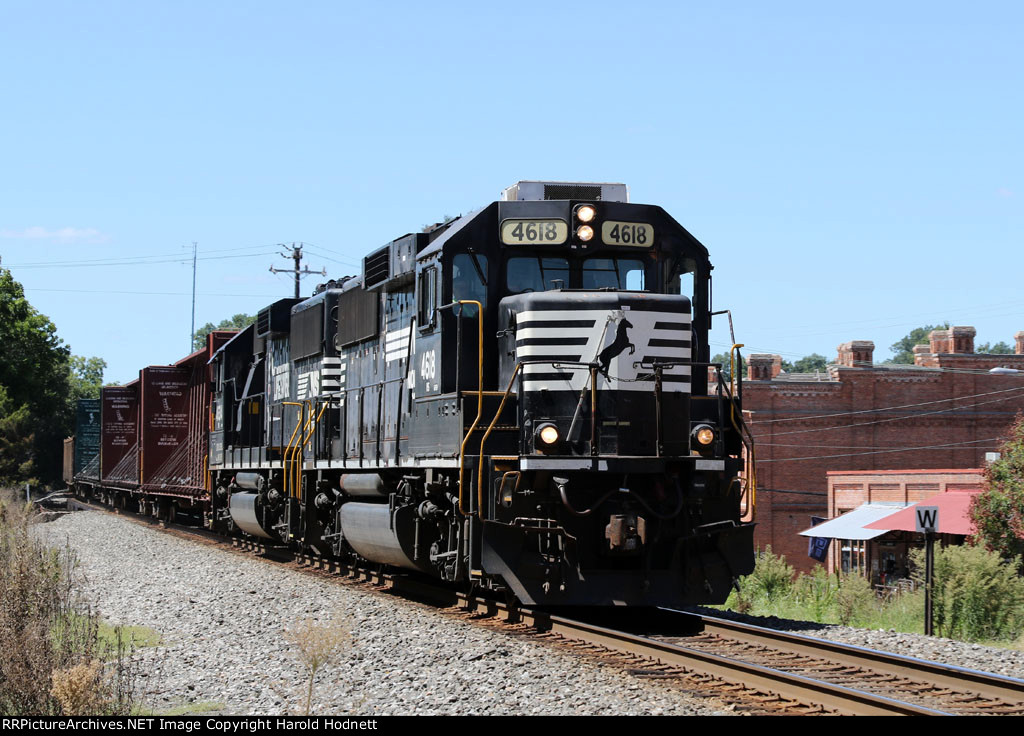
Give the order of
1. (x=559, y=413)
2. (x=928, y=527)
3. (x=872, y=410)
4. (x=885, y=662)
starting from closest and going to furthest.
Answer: (x=885, y=662), (x=559, y=413), (x=928, y=527), (x=872, y=410)

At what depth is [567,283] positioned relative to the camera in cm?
1164

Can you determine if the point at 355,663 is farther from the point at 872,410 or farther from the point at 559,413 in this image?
the point at 872,410

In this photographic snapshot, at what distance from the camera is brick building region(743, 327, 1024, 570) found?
42.7m

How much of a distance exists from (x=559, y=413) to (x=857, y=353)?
3487cm

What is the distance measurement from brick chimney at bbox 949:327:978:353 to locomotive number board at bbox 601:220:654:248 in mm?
34710

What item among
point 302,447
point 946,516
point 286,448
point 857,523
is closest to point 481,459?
point 302,447

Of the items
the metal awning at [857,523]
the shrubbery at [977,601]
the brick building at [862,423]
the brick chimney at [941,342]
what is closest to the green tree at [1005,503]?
the metal awning at [857,523]

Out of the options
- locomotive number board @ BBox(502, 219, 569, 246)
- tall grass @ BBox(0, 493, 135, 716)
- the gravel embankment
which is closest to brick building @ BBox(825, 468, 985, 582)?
the gravel embankment

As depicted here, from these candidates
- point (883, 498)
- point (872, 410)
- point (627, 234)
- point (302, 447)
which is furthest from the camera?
point (872, 410)

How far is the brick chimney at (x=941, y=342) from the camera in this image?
43625 mm

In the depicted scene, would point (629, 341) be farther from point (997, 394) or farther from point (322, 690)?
point (997, 394)

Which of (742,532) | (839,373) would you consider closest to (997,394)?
(839,373)

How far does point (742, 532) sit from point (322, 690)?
4.48 meters

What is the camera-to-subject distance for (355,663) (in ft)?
30.7
